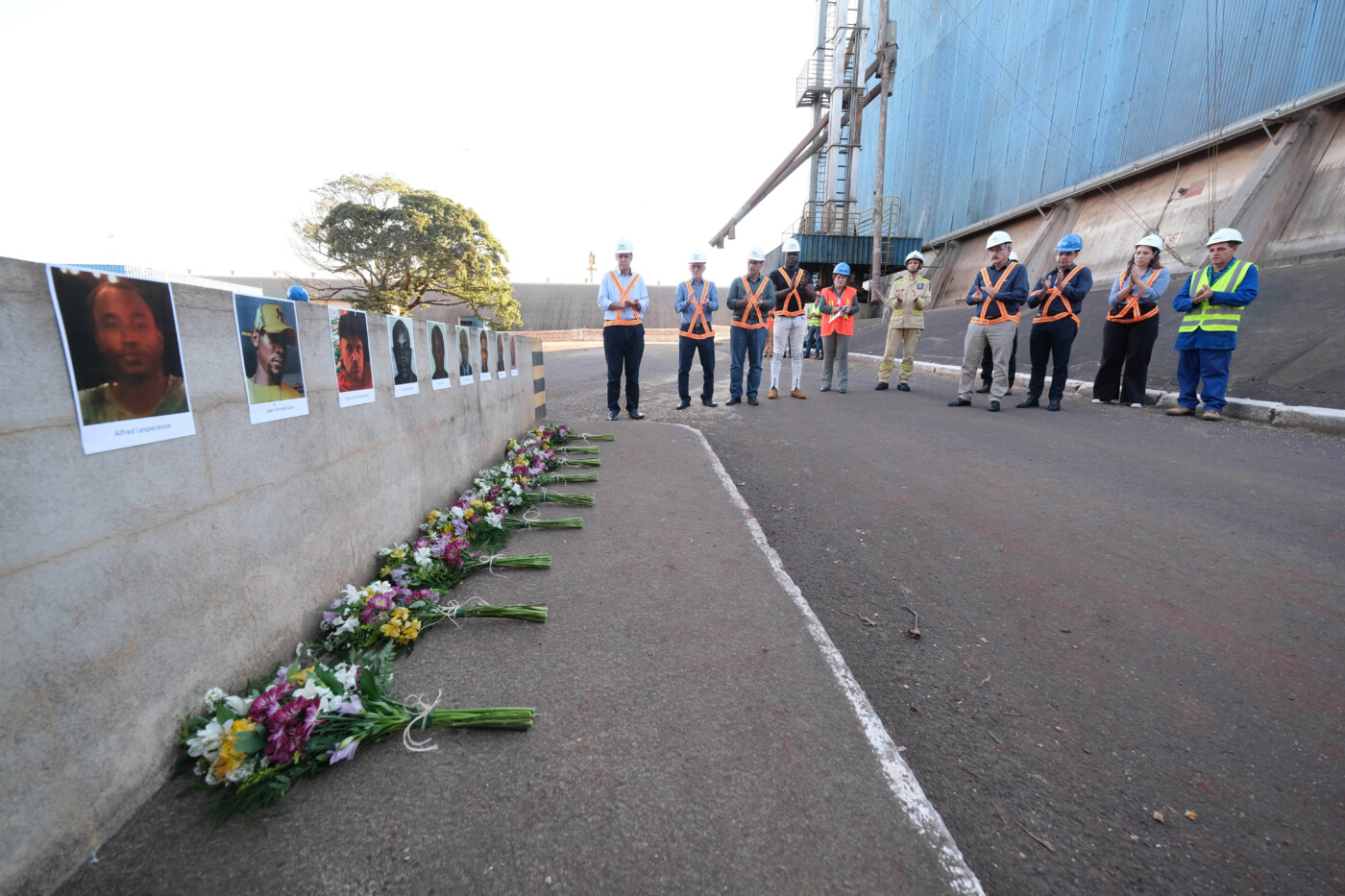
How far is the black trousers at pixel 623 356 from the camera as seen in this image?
23.5 feet

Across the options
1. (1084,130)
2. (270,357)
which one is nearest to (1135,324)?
(270,357)

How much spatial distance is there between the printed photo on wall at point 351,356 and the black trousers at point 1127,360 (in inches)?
347

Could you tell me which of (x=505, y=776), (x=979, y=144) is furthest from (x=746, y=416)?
(x=979, y=144)

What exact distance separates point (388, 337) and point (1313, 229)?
50.8ft

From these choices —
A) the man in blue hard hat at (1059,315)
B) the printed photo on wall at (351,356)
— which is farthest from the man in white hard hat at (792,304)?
the printed photo on wall at (351,356)

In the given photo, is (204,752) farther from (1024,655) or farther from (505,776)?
(1024,655)

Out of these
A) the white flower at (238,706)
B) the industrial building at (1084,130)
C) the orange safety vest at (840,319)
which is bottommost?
the white flower at (238,706)

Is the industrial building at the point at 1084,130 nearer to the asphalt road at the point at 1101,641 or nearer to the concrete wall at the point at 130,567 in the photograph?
the asphalt road at the point at 1101,641

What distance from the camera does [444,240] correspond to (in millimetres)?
24609

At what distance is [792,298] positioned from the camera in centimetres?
898

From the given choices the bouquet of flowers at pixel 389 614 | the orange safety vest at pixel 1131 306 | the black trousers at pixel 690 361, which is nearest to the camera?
the bouquet of flowers at pixel 389 614

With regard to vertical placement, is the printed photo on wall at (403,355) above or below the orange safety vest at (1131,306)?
below

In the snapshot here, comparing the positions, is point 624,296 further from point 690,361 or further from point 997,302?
point 997,302

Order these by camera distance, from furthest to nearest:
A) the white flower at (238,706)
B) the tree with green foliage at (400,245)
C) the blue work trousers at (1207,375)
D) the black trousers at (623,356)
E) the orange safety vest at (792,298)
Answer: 1. the tree with green foliage at (400,245)
2. the orange safety vest at (792,298)
3. the black trousers at (623,356)
4. the blue work trousers at (1207,375)
5. the white flower at (238,706)
